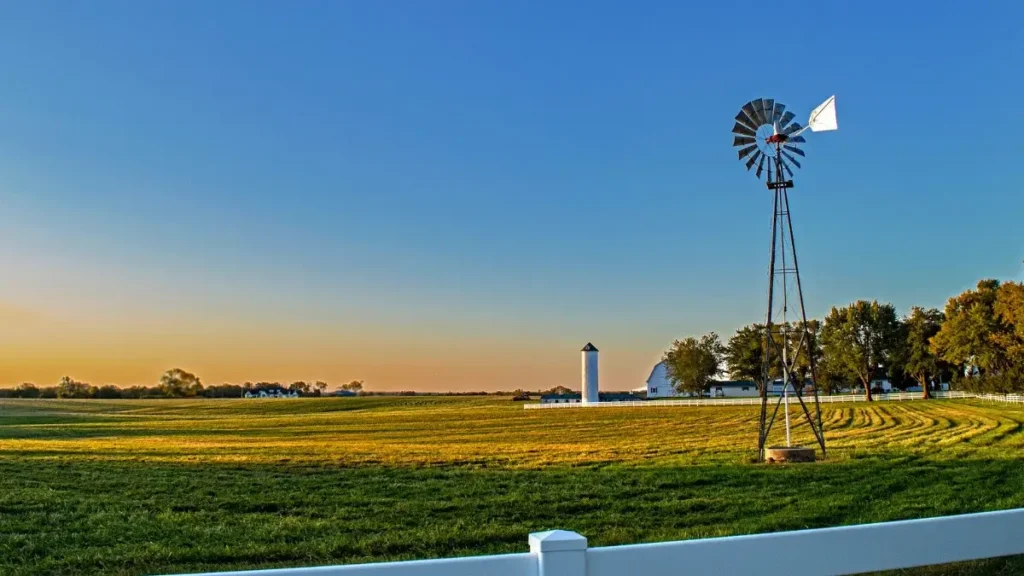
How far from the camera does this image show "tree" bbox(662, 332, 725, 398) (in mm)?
89250

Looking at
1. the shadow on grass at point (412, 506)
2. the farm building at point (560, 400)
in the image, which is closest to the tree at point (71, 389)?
the farm building at point (560, 400)

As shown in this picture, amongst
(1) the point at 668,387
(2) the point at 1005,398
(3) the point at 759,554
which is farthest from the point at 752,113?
(1) the point at 668,387

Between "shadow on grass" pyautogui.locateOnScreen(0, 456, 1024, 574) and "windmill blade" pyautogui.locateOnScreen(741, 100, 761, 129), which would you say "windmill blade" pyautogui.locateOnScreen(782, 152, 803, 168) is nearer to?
"windmill blade" pyautogui.locateOnScreen(741, 100, 761, 129)

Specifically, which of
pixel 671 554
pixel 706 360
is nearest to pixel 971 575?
pixel 671 554

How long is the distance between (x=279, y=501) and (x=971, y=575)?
9.46 meters

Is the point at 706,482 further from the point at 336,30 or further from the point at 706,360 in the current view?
the point at 706,360

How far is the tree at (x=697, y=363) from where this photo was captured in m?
89.2

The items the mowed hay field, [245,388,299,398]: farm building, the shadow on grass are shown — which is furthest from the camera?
[245,388,299,398]: farm building

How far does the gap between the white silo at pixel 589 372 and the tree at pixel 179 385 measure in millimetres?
56550

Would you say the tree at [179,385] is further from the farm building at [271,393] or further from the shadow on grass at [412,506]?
the shadow on grass at [412,506]

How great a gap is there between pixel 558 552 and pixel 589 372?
71.8m

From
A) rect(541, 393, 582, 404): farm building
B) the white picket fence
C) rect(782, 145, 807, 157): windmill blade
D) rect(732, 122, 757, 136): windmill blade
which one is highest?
rect(732, 122, 757, 136): windmill blade

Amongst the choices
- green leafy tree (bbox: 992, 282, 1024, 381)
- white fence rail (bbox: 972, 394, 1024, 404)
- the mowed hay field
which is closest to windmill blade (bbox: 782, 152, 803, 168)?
the mowed hay field

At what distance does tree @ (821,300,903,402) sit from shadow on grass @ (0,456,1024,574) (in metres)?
59.4
